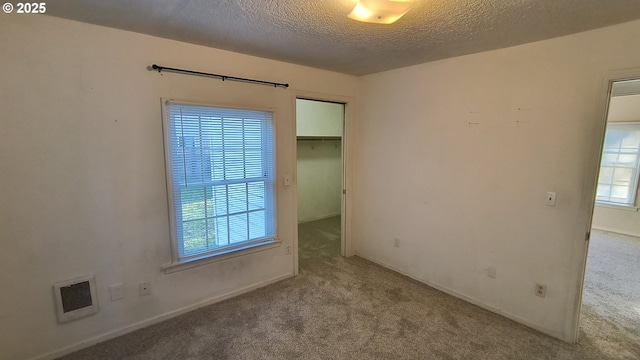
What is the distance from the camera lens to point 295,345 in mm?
2096

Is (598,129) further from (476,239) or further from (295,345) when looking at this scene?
(295,345)

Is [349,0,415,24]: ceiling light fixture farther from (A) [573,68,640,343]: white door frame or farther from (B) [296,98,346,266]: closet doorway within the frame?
(B) [296,98,346,266]: closet doorway

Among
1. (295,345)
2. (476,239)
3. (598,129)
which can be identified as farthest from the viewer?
(476,239)

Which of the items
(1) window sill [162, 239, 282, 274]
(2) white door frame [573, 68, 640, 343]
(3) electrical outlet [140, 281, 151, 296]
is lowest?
(3) electrical outlet [140, 281, 151, 296]

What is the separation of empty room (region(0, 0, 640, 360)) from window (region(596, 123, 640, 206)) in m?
2.61

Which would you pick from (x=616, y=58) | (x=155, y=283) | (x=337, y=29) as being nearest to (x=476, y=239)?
(x=616, y=58)

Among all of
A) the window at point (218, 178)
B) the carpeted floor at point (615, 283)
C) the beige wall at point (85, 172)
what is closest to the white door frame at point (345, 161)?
the window at point (218, 178)

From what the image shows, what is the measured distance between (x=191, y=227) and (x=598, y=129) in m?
3.28

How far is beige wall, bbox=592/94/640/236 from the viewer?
4.59 meters

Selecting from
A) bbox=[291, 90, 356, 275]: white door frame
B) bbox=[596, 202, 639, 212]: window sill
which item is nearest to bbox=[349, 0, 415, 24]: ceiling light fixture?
bbox=[291, 90, 356, 275]: white door frame

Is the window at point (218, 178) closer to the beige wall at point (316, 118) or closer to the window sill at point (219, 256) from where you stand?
the window sill at point (219, 256)

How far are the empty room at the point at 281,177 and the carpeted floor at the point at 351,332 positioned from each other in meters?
0.02

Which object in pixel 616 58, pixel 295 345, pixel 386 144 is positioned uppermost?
pixel 616 58

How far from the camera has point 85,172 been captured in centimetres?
197
